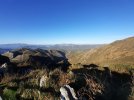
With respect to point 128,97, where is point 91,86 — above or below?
above

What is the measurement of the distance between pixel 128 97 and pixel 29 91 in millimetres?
6191

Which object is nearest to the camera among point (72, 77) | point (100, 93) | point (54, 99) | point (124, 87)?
point (54, 99)

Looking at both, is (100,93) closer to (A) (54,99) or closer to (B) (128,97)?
(B) (128,97)

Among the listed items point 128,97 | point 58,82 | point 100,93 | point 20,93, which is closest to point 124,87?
point 128,97

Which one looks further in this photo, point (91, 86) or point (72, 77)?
point (72, 77)

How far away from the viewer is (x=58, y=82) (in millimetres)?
14156

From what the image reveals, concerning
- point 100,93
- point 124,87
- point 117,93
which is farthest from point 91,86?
point 124,87

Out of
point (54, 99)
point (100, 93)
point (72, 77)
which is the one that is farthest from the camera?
point (72, 77)

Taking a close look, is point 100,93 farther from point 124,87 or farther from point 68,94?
point 124,87

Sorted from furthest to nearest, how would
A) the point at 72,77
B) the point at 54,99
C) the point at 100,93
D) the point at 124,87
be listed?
the point at 124,87
the point at 72,77
the point at 100,93
the point at 54,99

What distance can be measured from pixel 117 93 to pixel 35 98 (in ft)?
21.8

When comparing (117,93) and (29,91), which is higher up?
(29,91)

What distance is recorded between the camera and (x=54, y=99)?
38.5 ft

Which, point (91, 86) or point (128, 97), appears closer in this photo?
point (91, 86)
